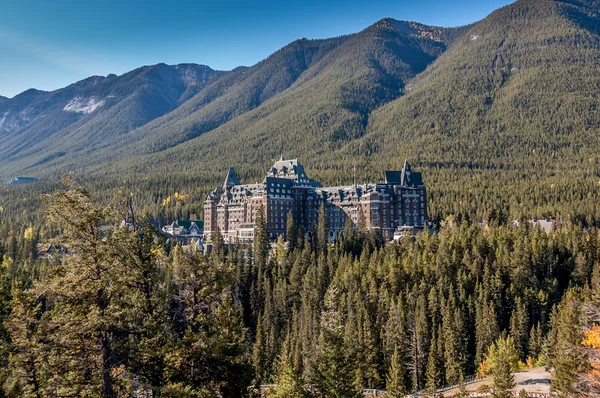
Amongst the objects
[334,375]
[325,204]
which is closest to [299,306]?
[325,204]

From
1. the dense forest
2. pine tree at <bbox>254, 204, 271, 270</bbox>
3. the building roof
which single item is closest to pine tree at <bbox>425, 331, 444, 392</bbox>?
the dense forest

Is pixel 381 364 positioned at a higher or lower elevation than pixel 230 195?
lower

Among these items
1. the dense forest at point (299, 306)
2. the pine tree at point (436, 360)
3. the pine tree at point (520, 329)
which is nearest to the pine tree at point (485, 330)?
the dense forest at point (299, 306)

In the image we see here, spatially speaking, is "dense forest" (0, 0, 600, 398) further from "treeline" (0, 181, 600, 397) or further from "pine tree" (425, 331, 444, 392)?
"pine tree" (425, 331, 444, 392)

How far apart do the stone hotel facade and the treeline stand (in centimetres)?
2075

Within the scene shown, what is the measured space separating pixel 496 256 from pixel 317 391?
236ft

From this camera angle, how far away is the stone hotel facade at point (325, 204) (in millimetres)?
158125

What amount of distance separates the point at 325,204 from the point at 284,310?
60.9m

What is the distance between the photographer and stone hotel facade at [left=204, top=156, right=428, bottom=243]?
158125 millimetres

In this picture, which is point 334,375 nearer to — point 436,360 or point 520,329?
point 436,360

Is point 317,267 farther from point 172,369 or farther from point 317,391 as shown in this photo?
point 172,369

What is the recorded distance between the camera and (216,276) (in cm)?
3144

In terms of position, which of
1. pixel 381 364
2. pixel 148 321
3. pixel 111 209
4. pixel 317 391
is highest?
pixel 111 209

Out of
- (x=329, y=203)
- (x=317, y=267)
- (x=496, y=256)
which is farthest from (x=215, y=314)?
(x=329, y=203)
